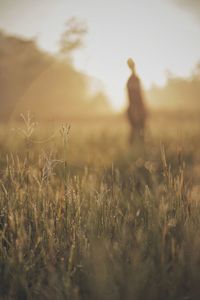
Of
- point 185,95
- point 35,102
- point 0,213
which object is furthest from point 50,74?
point 0,213

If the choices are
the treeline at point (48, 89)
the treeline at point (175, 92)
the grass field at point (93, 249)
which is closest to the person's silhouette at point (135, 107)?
the grass field at point (93, 249)

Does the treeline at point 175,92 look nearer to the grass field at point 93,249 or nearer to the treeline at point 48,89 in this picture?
the treeline at point 48,89

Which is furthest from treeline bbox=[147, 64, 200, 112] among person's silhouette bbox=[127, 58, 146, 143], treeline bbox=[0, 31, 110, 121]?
person's silhouette bbox=[127, 58, 146, 143]

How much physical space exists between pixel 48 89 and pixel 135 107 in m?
46.4

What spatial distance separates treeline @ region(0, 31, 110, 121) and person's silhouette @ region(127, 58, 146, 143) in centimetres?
4089

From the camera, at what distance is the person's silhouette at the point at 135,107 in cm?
804

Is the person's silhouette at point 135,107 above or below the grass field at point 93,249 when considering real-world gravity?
above

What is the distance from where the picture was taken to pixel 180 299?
2.04 metres

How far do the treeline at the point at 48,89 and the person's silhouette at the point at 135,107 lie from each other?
134 feet

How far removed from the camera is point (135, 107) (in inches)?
329

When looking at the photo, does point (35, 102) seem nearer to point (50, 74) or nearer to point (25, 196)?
point (50, 74)

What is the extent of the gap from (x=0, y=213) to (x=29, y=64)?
4823 centimetres

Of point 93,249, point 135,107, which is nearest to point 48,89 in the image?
point 135,107

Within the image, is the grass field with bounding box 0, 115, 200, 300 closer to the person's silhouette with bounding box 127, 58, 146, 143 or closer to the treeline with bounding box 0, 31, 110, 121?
the person's silhouette with bounding box 127, 58, 146, 143
